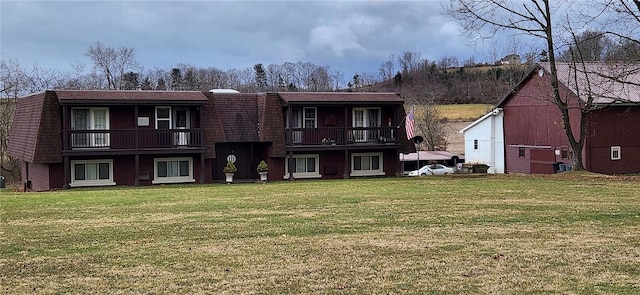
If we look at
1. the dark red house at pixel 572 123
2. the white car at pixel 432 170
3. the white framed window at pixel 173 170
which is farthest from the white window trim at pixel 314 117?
the white car at pixel 432 170

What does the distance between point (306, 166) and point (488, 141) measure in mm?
18364

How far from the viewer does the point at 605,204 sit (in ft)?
54.8

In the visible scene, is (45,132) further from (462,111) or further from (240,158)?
(462,111)

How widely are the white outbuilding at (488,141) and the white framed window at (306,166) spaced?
17.4 meters

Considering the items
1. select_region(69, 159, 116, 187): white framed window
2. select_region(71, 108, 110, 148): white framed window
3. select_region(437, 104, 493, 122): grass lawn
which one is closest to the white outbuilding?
select_region(437, 104, 493, 122): grass lawn

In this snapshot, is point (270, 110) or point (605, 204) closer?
point (605, 204)

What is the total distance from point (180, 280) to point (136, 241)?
10.7 ft

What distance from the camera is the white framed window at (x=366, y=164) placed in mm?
35406

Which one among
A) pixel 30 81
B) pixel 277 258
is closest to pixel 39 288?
pixel 277 258

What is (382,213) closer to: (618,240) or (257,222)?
(257,222)

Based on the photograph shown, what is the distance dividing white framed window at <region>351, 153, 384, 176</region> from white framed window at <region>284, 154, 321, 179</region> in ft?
6.57

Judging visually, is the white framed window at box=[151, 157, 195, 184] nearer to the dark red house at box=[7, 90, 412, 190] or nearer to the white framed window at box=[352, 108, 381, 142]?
the dark red house at box=[7, 90, 412, 190]

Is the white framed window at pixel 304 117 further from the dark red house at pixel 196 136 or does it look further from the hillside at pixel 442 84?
the hillside at pixel 442 84

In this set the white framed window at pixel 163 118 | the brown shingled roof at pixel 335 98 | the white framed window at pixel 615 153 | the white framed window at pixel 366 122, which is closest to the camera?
the white framed window at pixel 163 118
